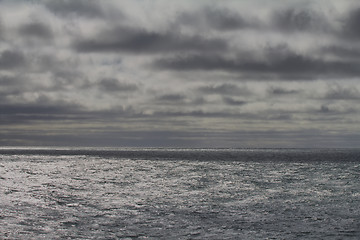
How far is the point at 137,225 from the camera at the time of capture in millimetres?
27031

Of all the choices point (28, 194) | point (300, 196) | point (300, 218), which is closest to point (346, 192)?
point (300, 196)

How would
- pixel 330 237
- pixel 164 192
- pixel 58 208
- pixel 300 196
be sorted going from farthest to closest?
pixel 164 192
pixel 300 196
pixel 58 208
pixel 330 237

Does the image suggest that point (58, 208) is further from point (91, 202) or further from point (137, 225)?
point (137, 225)

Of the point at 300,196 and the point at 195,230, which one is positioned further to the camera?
the point at 300,196

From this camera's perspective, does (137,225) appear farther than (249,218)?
No

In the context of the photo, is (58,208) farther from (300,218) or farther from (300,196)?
(300,196)

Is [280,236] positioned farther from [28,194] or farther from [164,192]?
[28,194]

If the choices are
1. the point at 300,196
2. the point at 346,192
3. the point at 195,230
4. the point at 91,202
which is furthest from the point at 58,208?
the point at 346,192

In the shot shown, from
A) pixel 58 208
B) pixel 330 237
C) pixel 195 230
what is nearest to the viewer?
pixel 330 237

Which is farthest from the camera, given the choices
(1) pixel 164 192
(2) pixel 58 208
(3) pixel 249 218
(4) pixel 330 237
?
(1) pixel 164 192

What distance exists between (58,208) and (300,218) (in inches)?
761

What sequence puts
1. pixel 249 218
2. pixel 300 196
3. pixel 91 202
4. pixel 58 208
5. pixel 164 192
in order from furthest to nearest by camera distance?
pixel 164 192, pixel 300 196, pixel 91 202, pixel 58 208, pixel 249 218

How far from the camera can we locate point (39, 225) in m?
27.0

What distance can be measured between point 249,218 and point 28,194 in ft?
83.4
